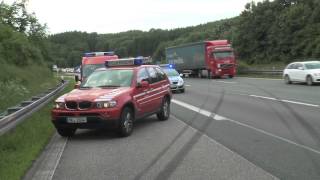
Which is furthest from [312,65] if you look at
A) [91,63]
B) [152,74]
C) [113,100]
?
[113,100]

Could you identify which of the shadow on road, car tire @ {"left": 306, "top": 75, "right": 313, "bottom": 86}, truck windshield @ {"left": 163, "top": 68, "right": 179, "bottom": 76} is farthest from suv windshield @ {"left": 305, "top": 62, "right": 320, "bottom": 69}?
the shadow on road

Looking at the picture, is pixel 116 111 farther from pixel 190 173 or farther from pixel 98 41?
pixel 98 41

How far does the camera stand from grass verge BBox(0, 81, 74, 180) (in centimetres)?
855

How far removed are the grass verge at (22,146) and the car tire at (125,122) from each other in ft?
5.29

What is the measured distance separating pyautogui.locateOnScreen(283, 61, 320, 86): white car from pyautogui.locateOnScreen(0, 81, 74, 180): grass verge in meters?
20.4

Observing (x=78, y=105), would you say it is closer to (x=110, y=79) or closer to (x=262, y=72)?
(x=110, y=79)

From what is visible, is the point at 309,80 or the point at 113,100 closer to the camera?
the point at 113,100

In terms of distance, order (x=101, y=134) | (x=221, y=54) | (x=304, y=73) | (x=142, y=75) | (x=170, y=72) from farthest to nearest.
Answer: (x=221, y=54)
(x=304, y=73)
(x=170, y=72)
(x=142, y=75)
(x=101, y=134)

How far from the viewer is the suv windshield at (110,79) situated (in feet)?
44.0

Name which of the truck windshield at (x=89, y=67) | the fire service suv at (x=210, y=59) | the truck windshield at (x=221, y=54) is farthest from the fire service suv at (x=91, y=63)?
the truck windshield at (x=221, y=54)

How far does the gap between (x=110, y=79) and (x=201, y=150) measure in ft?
14.3

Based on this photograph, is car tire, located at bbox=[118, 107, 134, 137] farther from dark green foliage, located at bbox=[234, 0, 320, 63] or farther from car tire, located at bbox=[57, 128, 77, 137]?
dark green foliage, located at bbox=[234, 0, 320, 63]

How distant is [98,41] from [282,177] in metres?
141

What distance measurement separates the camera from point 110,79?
13.6 meters
